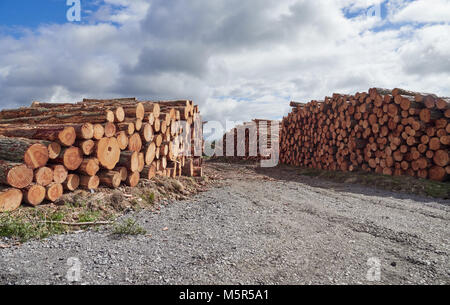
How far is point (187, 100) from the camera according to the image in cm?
910

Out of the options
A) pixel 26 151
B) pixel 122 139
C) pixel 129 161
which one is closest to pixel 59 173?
pixel 26 151

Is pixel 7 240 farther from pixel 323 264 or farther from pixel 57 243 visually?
pixel 323 264

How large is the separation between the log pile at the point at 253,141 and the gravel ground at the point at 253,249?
1136 cm

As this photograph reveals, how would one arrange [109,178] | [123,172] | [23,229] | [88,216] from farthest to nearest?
[123,172] < [109,178] < [88,216] < [23,229]

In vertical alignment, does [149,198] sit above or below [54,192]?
below

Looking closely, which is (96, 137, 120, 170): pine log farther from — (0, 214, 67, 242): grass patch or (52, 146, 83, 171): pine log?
(0, 214, 67, 242): grass patch

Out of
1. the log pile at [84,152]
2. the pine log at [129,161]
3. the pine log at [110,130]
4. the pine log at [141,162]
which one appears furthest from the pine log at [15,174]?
the pine log at [141,162]

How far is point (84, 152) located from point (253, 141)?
1266 cm

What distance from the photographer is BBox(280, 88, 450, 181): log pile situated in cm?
797

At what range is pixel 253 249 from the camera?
334 cm

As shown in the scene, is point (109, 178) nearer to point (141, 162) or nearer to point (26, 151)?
point (141, 162)

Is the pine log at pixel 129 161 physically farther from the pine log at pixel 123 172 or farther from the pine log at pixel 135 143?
the pine log at pixel 135 143

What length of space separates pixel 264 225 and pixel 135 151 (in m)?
3.32

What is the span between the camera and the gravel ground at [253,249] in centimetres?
274
